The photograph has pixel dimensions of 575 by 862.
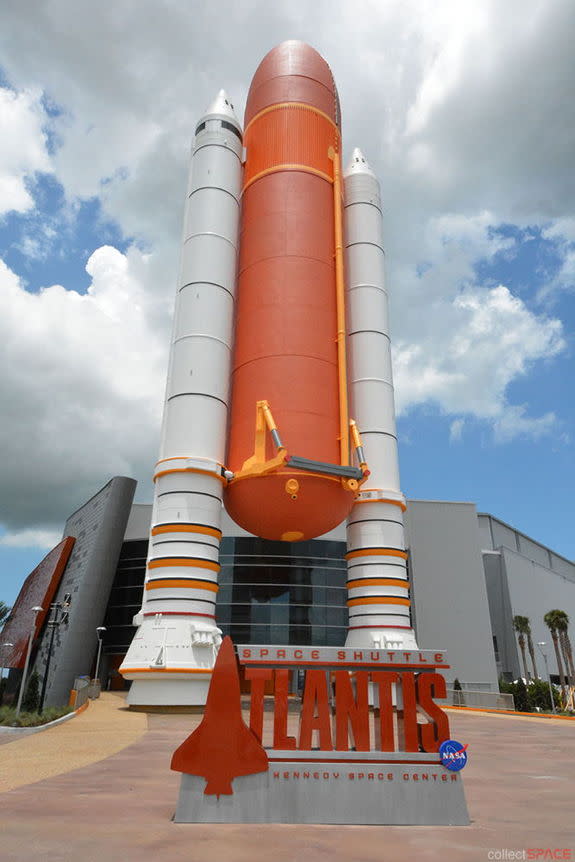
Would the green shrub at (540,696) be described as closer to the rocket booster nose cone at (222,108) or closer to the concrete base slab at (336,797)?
the concrete base slab at (336,797)

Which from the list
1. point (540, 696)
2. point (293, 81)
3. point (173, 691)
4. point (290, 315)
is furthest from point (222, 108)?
point (540, 696)

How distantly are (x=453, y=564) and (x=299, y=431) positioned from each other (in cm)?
2290

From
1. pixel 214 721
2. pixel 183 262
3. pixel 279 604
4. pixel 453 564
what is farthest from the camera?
pixel 453 564

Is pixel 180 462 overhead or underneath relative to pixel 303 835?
overhead

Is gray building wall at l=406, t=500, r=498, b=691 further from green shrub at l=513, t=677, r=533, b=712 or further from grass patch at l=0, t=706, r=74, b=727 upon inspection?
grass patch at l=0, t=706, r=74, b=727

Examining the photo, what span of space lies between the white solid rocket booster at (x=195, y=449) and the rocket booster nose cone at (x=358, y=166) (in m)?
6.13

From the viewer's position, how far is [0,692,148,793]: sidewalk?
10328mm

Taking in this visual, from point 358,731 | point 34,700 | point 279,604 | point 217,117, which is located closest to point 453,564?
point 279,604

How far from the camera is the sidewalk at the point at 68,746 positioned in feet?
33.9

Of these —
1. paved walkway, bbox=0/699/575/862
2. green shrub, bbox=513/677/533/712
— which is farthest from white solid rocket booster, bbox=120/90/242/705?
green shrub, bbox=513/677/533/712

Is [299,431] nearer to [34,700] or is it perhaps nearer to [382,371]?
[382,371]

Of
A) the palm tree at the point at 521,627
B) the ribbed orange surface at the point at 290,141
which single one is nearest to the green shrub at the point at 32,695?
the ribbed orange surface at the point at 290,141

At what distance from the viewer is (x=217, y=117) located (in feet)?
95.2

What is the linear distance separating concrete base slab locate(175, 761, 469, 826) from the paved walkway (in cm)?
22
